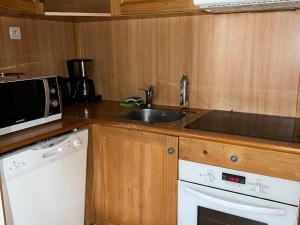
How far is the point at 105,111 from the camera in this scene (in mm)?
1937

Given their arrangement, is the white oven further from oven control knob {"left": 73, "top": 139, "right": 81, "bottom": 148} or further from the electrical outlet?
the electrical outlet

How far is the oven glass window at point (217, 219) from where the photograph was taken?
4.65 ft

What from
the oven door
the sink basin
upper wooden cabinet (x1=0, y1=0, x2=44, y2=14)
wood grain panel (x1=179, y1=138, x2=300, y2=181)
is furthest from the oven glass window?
upper wooden cabinet (x1=0, y1=0, x2=44, y2=14)

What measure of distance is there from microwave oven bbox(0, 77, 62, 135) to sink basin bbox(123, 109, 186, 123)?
0.50 m

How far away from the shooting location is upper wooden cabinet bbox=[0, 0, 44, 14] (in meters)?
1.55

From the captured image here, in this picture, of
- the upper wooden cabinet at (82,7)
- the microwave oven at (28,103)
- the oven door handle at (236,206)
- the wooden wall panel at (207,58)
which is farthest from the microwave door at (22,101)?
the oven door handle at (236,206)

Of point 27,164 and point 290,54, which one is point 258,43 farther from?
point 27,164

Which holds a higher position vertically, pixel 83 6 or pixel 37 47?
pixel 83 6

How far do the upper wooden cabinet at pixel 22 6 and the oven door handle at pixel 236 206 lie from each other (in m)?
1.31

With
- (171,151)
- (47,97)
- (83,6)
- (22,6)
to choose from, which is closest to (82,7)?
(83,6)

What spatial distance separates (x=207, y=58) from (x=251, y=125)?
21.6 inches

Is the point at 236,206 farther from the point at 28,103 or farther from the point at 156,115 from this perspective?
the point at 28,103

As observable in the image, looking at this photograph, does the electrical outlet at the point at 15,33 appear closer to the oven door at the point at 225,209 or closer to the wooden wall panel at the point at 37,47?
the wooden wall panel at the point at 37,47

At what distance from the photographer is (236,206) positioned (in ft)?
4.51
